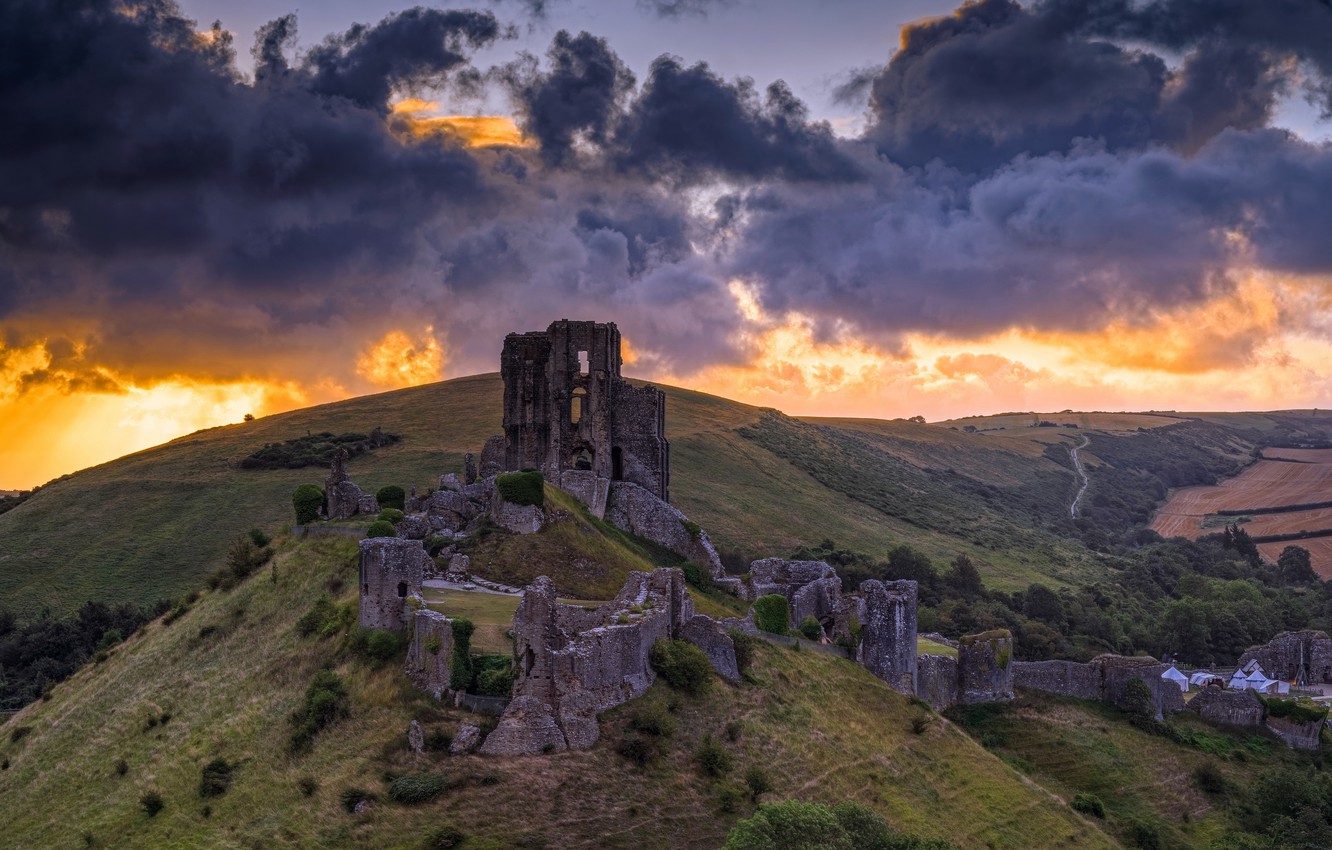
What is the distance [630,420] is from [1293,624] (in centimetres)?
6077

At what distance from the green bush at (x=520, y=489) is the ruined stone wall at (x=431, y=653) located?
60.2ft

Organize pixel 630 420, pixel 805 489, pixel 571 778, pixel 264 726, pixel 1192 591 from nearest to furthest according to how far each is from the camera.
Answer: pixel 571 778
pixel 264 726
pixel 630 420
pixel 1192 591
pixel 805 489

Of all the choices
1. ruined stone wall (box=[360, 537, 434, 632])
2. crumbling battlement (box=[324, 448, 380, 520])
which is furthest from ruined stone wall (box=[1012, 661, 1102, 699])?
ruined stone wall (box=[360, 537, 434, 632])

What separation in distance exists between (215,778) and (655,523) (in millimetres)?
33039

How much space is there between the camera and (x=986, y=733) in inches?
2094

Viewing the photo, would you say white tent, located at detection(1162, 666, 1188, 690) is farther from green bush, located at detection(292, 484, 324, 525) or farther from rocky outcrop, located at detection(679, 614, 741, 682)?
green bush, located at detection(292, 484, 324, 525)

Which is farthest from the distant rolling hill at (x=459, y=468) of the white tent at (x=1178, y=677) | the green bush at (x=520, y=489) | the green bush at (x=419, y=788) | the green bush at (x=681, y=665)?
the green bush at (x=419, y=788)

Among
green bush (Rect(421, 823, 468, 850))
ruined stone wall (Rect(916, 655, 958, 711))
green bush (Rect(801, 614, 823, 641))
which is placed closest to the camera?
green bush (Rect(421, 823, 468, 850))

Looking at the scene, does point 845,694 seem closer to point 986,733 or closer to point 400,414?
point 986,733

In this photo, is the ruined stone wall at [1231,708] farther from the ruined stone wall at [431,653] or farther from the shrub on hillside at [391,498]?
the ruined stone wall at [431,653]

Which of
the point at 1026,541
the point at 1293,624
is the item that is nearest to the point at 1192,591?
the point at 1293,624

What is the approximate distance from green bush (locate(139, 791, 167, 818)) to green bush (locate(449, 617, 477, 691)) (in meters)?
9.37

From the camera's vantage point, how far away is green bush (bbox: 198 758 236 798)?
114 ft

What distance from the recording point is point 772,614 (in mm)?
48062
